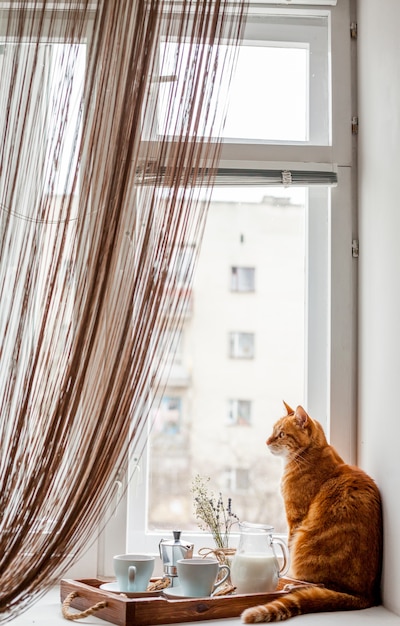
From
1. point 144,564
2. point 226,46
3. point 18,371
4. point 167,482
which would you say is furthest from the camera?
point 167,482

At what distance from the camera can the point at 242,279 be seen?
2.16 metres

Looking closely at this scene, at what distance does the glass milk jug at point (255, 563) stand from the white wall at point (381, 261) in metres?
0.25

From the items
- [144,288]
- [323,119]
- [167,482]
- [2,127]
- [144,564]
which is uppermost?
[323,119]

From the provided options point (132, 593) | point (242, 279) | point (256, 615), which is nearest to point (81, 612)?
point (132, 593)

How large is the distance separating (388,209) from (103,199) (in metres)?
0.71

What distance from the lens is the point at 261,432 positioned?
2107 mm

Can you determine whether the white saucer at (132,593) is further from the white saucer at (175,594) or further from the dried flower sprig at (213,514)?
the dried flower sprig at (213,514)

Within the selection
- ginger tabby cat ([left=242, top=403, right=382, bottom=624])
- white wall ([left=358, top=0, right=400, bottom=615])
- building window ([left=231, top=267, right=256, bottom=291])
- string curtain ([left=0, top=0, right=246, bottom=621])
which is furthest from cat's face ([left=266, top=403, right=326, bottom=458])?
string curtain ([left=0, top=0, right=246, bottom=621])

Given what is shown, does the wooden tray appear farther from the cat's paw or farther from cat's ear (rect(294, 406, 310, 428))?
cat's ear (rect(294, 406, 310, 428))

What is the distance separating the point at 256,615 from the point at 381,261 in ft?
2.71

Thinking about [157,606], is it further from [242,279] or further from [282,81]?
[282,81]

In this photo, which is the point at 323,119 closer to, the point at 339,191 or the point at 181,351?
the point at 339,191

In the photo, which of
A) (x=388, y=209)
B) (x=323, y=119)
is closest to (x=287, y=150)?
(x=323, y=119)

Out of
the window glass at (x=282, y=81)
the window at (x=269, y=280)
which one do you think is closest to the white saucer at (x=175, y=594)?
the window at (x=269, y=280)
